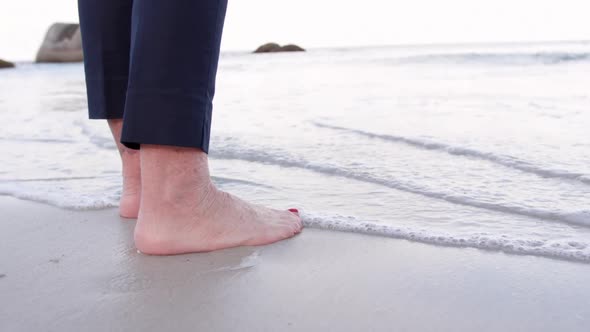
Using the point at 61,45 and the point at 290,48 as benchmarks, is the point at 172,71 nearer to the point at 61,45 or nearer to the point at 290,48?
the point at 61,45

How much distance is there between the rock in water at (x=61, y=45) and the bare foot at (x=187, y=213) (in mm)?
25732

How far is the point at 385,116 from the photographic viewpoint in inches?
129

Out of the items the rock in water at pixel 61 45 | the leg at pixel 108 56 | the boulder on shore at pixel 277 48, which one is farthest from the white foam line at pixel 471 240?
the boulder on shore at pixel 277 48

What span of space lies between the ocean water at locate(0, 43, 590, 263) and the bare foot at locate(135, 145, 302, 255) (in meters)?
0.20

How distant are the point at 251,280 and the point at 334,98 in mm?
3535

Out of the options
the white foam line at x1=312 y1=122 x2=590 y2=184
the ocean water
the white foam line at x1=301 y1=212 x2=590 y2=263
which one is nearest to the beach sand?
the white foam line at x1=301 y1=212 x2=590 y2=263

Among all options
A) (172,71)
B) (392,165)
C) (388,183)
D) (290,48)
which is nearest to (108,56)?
(172,71)

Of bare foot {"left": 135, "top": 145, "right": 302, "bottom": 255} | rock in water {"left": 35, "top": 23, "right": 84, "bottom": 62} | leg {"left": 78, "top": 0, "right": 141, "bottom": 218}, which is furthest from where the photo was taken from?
rock in water {"left": 35, "top": 23, "right": 84, "bottom": 62}

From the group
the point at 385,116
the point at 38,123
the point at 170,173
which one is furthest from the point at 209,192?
the point at 38,123

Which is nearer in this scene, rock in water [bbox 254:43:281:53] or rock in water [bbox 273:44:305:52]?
rock in water [bbox 273:44:305:52]

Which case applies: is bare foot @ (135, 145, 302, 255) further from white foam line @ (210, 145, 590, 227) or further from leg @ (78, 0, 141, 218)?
white foam line @ (210, 145, 590, 227)

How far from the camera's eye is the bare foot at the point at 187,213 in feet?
3.69

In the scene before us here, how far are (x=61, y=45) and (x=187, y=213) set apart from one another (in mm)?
27556

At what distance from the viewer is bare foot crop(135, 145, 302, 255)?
1125 mm
